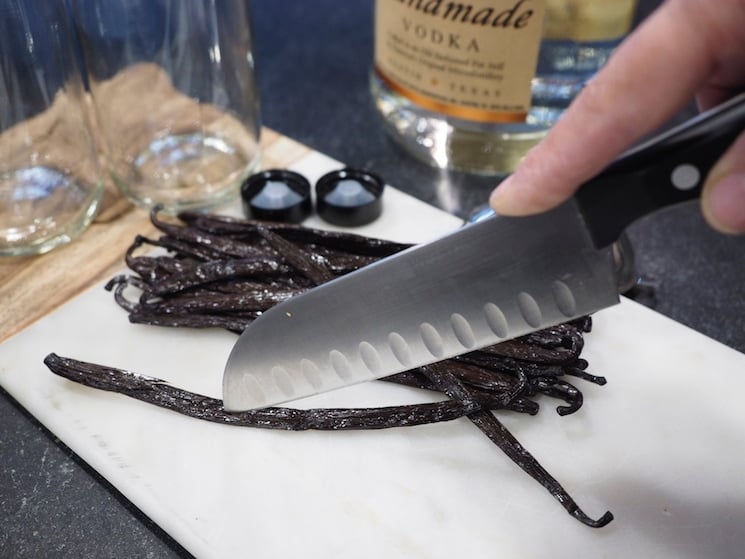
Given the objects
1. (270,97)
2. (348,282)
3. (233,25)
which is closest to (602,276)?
(348,282)

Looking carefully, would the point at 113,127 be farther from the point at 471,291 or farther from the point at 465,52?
the point at 471,291

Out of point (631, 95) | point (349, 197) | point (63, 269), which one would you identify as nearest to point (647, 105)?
point (631, 95)

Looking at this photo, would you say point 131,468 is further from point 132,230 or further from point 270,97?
point 270,97

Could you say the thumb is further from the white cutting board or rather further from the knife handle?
the white cutting board

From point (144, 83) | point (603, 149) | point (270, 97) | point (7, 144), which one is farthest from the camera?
point (270, 97)

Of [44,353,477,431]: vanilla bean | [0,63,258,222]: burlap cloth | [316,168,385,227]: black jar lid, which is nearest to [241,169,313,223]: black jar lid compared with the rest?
[316,168,385,227]: black jar lid

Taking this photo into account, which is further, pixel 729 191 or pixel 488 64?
pixel 488 64
